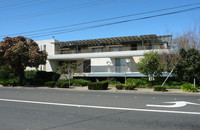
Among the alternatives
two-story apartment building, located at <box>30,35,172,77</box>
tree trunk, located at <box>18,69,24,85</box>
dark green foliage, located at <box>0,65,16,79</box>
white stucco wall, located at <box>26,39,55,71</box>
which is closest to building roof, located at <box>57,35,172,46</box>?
two-story apartment building, located at <box>30,35,172,77</box>

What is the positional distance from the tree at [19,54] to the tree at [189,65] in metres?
16.5

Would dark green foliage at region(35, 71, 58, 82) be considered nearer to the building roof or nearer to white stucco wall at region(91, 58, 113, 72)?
the building roof

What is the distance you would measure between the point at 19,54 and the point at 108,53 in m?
12.3

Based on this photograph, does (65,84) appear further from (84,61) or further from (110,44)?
(110,44)

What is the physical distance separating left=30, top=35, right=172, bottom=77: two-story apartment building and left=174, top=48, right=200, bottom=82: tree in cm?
363

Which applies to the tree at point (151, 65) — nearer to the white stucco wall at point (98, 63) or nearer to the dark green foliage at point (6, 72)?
the white stucco wall at point (98, 63)

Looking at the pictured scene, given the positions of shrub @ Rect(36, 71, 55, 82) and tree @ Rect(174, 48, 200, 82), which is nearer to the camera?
tree @ Rect(174, 48, 200, 82)

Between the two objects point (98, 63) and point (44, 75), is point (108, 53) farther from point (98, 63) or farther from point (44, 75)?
point (44, 75)

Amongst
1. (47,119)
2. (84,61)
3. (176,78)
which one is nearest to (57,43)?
(84,61)

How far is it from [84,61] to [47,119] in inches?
906

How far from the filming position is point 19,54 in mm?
20625

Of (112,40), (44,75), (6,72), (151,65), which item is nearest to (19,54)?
(44,75)

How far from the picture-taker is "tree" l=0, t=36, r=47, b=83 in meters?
20.7

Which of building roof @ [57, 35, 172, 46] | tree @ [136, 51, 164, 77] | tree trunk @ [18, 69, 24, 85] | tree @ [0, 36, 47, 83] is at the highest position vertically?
building roof @ [57, 35, 172, 46]
